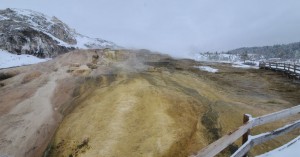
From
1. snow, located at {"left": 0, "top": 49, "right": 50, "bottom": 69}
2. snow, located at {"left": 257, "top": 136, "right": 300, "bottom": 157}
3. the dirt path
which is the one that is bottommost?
the dirt path

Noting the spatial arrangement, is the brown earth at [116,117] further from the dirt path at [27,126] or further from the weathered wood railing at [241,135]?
the weathered wood railing at [241,135]

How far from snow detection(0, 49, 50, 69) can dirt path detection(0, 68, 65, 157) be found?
90.1ft

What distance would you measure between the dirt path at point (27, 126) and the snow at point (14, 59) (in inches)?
1082

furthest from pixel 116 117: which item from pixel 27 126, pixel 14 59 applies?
pixel 14 59

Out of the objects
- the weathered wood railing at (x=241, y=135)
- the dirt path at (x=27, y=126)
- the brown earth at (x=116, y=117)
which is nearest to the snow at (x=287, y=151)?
the weathered wood railing at (x=241, y=135)

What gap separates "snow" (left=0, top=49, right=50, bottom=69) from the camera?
121ft

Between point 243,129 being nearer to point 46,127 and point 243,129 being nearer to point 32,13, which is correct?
point 46,127

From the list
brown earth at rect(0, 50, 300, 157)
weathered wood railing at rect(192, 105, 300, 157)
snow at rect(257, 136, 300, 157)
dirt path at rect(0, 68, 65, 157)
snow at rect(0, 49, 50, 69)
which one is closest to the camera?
weathered wood railing at rect(192, 105, 300, 157)

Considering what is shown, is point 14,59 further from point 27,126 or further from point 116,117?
point 116,117

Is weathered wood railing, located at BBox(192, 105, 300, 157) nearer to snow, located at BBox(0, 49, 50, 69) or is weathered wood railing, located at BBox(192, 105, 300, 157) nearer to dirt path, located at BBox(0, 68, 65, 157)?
dirt path, located at BBox(0, 68, 65, 157)

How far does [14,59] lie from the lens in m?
39.9

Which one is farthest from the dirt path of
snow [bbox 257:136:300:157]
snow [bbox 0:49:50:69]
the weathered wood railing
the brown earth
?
snow [bbox 0:49:50:69]

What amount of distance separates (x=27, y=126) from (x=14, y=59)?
111 ft

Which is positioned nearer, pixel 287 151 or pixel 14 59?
pixel 287 151
